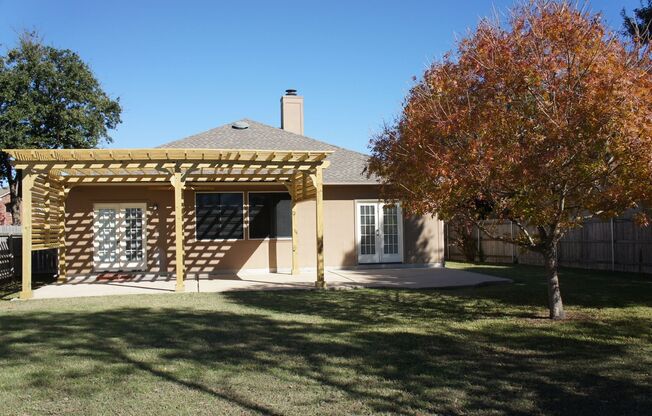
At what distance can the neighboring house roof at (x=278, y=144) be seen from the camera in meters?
16.5

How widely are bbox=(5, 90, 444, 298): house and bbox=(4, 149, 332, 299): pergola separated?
71 mm

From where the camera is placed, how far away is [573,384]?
5.05 m

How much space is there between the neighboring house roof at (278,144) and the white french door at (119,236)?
7.81 ft

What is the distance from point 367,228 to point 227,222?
414 centimetres

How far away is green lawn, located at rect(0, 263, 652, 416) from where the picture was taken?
15.2 feet

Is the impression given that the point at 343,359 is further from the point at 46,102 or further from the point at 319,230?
the point at 46,102

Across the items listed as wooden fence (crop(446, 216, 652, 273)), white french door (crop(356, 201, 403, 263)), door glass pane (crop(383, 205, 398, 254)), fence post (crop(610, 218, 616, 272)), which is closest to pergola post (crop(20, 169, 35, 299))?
white french door (crop(356, 201, 403, 263))

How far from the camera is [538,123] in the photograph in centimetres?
729

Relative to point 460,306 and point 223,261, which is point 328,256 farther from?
point 460,306

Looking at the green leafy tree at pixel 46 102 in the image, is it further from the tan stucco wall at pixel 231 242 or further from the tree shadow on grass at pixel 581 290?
the tree shadow on grass at pixel 581 290

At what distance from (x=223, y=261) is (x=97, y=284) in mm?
3477

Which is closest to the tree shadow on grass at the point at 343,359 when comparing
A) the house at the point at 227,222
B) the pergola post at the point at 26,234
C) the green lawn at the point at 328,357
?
the green lawn at the point at 328,357

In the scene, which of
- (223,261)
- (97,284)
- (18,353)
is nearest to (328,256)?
(223,261)

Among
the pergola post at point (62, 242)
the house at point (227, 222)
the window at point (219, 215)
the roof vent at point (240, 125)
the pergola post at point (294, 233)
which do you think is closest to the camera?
the pergola post at point (62, 242)
